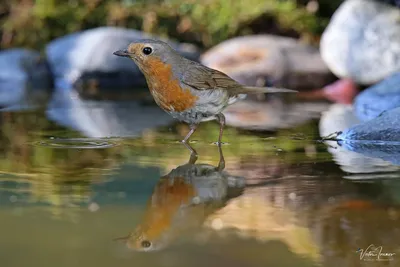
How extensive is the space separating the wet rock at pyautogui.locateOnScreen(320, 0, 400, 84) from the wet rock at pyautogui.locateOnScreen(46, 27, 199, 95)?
204 cm

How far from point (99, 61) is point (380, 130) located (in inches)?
230

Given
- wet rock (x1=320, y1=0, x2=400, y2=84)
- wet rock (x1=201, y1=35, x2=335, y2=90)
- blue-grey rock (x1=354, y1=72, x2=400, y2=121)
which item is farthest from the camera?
wet rock (x1=201, y1=35, x2=335, y2=90)

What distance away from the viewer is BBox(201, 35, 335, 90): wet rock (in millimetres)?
8672

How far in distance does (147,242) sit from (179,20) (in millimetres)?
8423

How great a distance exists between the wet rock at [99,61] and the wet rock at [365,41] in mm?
2043

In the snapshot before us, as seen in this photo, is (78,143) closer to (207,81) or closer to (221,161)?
(207,81)

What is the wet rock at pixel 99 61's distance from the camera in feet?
30.8

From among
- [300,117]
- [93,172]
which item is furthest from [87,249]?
[300,117]

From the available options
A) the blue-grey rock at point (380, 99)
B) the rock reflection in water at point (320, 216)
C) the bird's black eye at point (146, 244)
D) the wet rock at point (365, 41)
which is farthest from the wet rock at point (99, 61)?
the bird's black eye at point (146, 244)

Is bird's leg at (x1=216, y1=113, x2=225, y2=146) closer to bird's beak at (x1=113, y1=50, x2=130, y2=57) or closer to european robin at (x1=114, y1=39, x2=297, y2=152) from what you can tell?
european robin at (x1=114, y1=39, x2=297, y2=152)

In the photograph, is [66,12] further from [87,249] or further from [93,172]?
[87,249]

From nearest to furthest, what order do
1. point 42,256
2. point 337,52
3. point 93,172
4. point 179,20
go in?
point 42,256 < point 93,172 < point 337,52 < point 179,20

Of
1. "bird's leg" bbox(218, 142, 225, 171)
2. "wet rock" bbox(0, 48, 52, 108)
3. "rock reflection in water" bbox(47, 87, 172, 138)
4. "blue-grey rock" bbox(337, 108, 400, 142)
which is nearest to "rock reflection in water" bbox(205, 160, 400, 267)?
"bird's leg" bbox(218, 142, 225, 171)

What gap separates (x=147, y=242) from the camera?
2195 mm
